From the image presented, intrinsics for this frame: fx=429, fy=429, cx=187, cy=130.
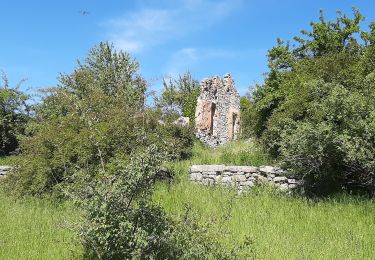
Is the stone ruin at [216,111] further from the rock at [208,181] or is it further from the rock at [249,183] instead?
the rock at [249,183]

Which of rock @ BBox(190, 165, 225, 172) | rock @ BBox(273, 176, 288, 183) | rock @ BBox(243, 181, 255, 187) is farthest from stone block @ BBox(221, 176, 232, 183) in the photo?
rock @ BBox(273, 176, 288, 183)

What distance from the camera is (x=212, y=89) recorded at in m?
26.0

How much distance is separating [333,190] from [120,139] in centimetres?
574

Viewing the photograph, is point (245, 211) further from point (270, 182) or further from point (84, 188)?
point (84, 188)

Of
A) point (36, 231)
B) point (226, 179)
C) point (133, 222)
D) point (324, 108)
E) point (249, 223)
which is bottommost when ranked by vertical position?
point (36, 231)

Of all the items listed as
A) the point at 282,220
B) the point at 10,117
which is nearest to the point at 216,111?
the point at 10,117

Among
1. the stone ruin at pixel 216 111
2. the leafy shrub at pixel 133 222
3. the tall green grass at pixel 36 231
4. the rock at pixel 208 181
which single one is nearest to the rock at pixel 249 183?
the rock at pixel 208 181

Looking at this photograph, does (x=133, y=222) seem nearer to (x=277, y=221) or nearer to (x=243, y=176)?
(x=277, y=221)

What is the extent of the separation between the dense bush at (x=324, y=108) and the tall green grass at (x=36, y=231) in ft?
18.8

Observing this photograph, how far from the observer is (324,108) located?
1030 centimetres

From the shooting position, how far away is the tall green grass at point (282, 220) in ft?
21.8

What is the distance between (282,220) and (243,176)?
347 centimetres

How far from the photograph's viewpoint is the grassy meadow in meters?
6.62

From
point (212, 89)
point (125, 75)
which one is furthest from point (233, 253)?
point (125, 75)
